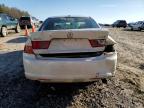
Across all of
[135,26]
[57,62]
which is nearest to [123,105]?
[57,62]

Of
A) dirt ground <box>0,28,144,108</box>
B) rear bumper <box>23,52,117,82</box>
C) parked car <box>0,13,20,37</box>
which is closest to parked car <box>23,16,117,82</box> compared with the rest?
rear bumper <box>23,52,117,82</box>

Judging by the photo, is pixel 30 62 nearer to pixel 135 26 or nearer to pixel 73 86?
pixel 73 86

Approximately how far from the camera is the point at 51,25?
21.0 ft

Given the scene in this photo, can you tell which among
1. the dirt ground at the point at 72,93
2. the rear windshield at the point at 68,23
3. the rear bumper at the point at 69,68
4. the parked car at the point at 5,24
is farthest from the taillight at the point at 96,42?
the parked car at the point at 5,24

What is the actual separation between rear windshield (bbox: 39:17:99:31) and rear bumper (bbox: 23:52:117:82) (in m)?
1.36

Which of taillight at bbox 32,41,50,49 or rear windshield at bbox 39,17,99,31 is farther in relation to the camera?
rear windshield at bbox 39,17,99,31

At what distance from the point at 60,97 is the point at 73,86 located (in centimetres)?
63

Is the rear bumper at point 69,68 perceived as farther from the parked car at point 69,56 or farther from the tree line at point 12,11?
the tree line at point 12,11

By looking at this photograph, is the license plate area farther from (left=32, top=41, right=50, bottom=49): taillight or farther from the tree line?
the tree line

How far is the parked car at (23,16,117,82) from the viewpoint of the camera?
500 centimetres

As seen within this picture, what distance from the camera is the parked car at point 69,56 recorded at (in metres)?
5.00

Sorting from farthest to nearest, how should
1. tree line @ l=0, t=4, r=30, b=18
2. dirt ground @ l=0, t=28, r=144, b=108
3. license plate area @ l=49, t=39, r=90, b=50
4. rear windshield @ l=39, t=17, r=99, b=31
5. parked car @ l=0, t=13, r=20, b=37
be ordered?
tree line @ l=0, t=4, r=30, b=18 → parked car @ l=0, t=13, r=20, b=37 → rear windshield @ l=39, t=17, r=99, b=31 → dirt ground @ l=0, t=28, r=144, b=108 → license plate area @ l=49, t=39, r=90, b=50

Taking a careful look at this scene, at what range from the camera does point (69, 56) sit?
5.09 meters

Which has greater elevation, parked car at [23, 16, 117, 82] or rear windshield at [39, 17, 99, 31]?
rear windshield at [39, 17, 99, 31]
